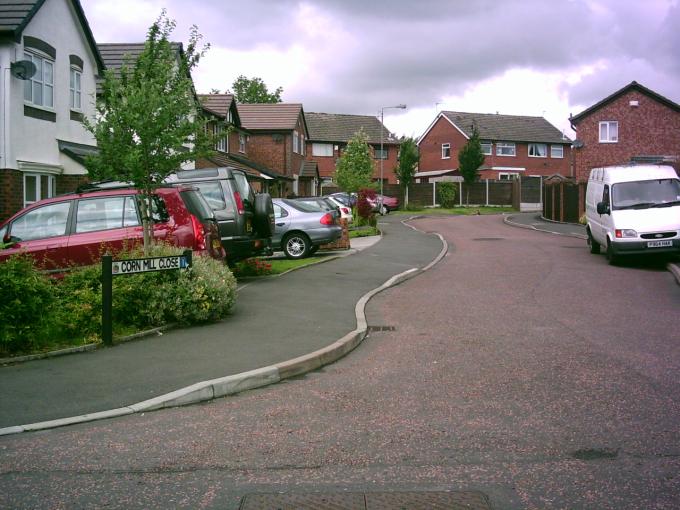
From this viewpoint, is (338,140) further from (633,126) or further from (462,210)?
(633,126)

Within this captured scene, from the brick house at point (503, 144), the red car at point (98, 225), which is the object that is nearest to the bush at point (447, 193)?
the brick house at point (503, 144)

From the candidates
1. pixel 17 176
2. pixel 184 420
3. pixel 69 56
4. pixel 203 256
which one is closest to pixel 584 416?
pixel 184 420

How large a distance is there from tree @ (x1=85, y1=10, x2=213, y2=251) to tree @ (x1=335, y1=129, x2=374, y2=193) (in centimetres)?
2773

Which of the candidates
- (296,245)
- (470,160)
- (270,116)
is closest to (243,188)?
(296,245)

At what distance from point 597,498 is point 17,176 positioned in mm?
16664

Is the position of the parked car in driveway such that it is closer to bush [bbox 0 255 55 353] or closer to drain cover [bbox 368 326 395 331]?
drain cover [bbox 368 326 395 331]

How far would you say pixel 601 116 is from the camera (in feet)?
153

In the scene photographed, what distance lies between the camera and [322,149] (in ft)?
222

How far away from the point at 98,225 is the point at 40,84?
30.6 ft

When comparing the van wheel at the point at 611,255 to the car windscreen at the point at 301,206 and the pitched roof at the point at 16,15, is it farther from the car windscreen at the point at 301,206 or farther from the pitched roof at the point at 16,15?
the pitched roof at the point at 16,15

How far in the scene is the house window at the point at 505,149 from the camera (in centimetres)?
6556

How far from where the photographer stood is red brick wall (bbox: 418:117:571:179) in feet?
214

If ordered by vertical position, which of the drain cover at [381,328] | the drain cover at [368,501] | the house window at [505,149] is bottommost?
the drain cover at [368,501]

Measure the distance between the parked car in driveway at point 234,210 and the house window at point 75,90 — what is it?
8078 mm
